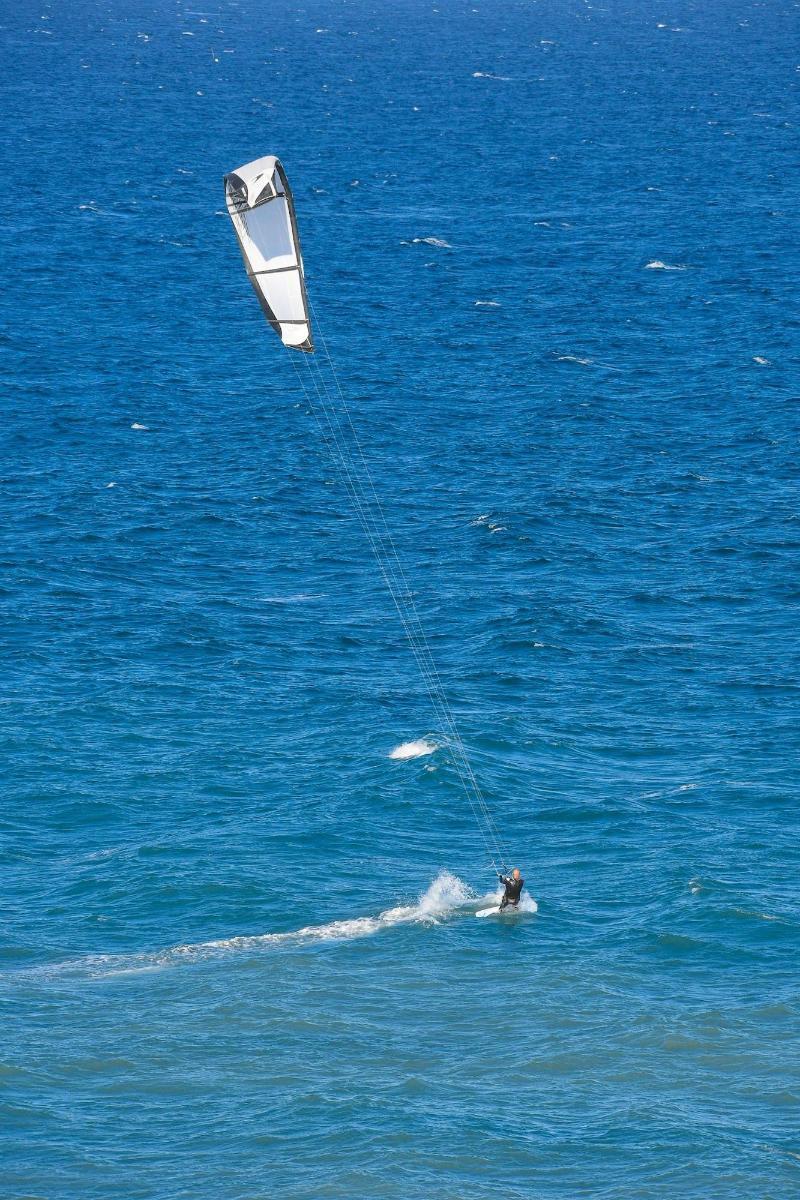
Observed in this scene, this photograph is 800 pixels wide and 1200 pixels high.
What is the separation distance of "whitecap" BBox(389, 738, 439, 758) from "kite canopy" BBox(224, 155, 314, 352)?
19850 millimetres

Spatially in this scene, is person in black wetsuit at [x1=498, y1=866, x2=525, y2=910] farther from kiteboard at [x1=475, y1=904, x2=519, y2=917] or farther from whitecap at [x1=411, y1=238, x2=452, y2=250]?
whitecap at [x1=411, y1=238, x2=452, y2=250]

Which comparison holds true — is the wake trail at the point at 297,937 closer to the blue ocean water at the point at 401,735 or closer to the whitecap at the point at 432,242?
the blue ocean water at the point at 401,735

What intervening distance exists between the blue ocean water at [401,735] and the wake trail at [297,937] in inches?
6.3

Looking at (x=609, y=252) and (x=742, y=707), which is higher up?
(x=609, y=252)

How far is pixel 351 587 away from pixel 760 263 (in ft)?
221

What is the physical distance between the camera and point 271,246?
45.7m

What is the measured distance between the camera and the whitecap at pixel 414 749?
60.6m

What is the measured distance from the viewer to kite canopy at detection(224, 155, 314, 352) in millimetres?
44438

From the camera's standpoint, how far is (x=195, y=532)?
79375 mm

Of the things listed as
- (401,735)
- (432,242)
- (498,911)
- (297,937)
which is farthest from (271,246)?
(432,242)

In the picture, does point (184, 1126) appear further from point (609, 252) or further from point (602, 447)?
point (609, 252)

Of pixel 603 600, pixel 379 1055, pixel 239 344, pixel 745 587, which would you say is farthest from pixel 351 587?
pixel 239 344

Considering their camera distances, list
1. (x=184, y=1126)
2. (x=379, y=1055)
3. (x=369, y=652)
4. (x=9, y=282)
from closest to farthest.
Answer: (x=184, y=1126) → (x=379, y=1055) → (x=369, y=652) → (x=9, y=282)

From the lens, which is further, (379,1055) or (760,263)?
(760,263)
